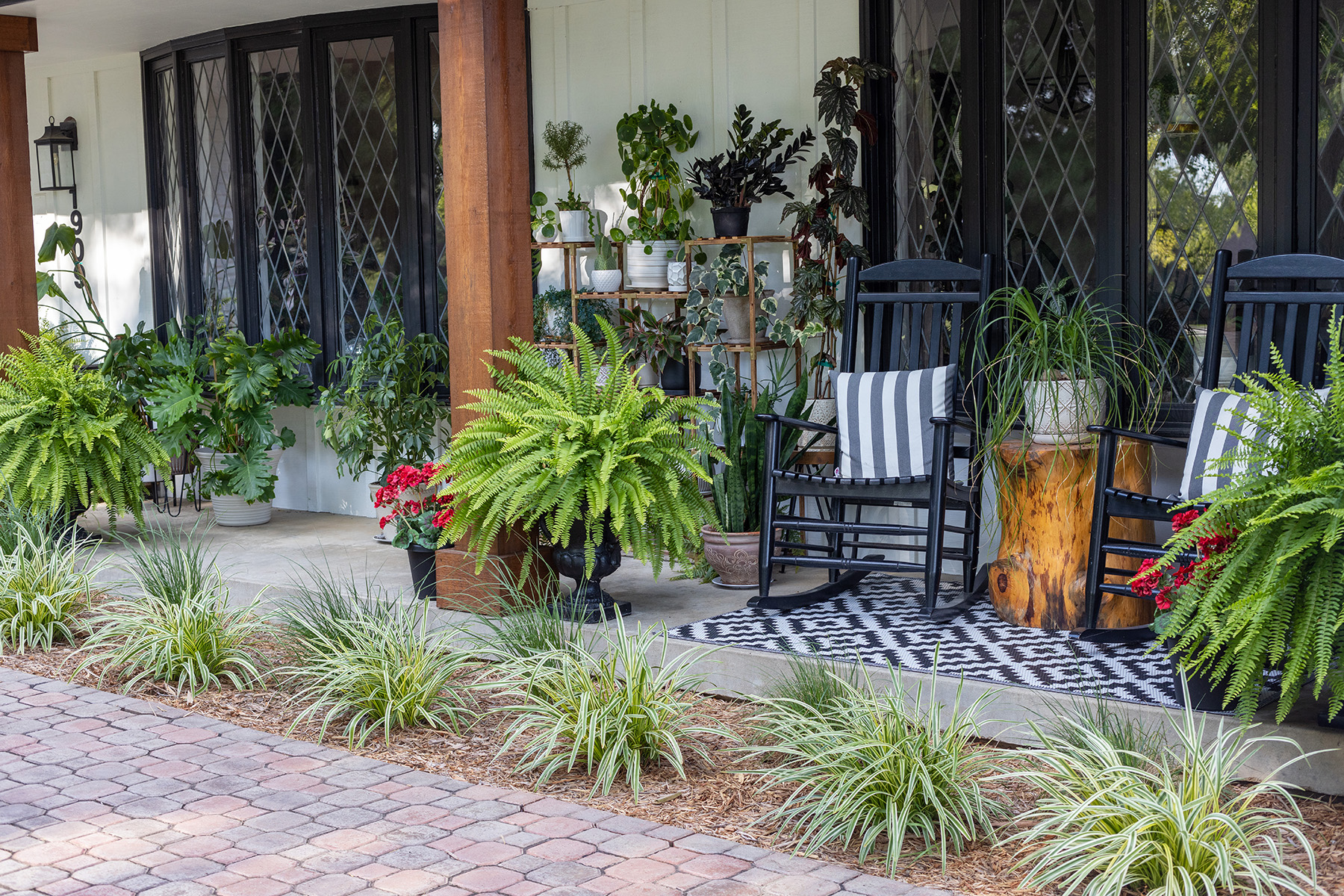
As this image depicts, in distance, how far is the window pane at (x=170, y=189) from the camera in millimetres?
7465

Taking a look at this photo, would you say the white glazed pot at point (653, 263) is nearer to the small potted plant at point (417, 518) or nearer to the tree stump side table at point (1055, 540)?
the small potted plant at point (417, 518)

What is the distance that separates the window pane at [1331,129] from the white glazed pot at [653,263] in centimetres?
249

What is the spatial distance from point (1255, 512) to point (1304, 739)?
0.57 metres

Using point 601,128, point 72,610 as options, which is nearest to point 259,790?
point 72,610

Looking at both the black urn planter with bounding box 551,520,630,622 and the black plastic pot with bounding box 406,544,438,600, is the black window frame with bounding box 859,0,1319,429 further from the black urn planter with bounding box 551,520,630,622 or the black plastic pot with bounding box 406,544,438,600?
the black plastic pot with bounding box 406,544,438,600

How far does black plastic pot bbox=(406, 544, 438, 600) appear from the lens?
4629mm

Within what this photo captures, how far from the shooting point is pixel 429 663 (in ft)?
12.1

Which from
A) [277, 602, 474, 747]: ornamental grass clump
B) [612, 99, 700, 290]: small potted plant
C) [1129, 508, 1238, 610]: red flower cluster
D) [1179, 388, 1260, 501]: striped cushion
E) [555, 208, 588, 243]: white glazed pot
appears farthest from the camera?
[555, 208, 588, 243]: white glazed pot

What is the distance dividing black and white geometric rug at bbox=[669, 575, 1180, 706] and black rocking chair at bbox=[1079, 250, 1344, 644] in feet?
0.62

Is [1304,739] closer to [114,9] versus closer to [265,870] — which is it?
[265,870]

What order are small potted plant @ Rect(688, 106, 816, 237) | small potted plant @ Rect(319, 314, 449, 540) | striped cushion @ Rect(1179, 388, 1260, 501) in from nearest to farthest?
striped cushion @ Rect(1179, 388, 1260, 501) → small potted plant @ Rect(688, 106, 816, 237) → small potted plant @ Rect(319, 314, 449, 540)

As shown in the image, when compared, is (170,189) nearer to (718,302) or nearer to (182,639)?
(718,302)

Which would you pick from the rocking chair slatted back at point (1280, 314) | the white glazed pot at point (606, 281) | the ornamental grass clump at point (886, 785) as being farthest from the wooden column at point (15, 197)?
the rocking chair slatted back at point (1280, 314)

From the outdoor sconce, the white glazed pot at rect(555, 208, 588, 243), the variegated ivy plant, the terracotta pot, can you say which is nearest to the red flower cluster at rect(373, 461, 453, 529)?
the terracotta pot
